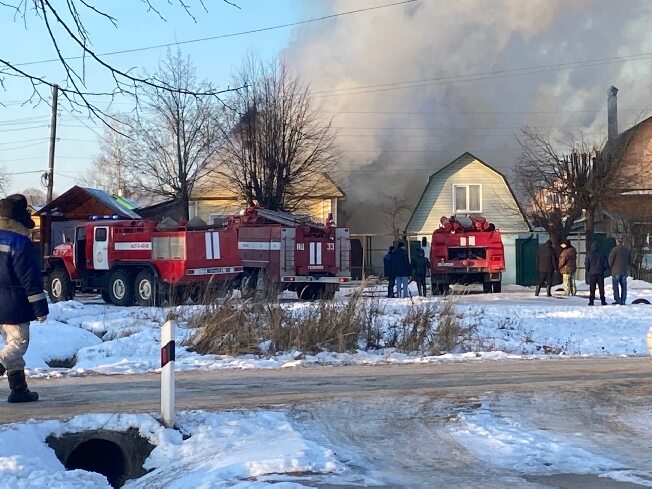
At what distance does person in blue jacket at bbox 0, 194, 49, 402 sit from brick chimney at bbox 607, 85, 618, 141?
34.5 metres

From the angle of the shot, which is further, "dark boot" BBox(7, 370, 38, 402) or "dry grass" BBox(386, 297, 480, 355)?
"dry grass" BBox(386, 297, 480, 355)

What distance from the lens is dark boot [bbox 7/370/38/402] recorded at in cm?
797

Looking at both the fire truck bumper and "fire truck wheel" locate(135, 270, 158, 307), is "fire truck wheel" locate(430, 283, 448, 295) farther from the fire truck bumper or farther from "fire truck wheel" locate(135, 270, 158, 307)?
"fire truck wheel" locate(135, 270, 158, 307)

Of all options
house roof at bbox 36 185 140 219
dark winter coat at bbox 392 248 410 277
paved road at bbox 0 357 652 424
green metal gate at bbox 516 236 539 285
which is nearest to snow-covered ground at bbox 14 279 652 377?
paved road at bbox 0 357 652 424

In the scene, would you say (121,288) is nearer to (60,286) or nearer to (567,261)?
(60,286)

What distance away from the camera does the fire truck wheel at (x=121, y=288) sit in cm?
2167

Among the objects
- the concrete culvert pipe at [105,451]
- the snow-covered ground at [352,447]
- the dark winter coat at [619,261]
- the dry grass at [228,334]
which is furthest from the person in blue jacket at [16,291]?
the dark winter coat at [619,261]

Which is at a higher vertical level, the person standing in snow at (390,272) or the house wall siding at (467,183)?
the house wall siding at (467,183)

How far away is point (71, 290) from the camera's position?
23172 millimetres

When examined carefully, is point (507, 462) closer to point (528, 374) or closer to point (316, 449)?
point (316, 449)

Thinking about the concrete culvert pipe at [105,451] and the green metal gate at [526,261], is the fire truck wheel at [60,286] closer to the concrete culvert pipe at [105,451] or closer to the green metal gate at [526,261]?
the concrete culvert pipe at [105,451]

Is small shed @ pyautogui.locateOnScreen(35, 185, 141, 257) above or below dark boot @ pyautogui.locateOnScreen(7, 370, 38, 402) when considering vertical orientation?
above

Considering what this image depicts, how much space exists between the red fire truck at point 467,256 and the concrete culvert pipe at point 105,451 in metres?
21.0

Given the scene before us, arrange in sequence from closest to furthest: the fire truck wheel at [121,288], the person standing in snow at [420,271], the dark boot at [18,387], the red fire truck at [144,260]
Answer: the dark boot at [18,387] < the red fire truck at [144,260] < the fire truck wheel at [121,288] < the person standing in snow at [420,271]
